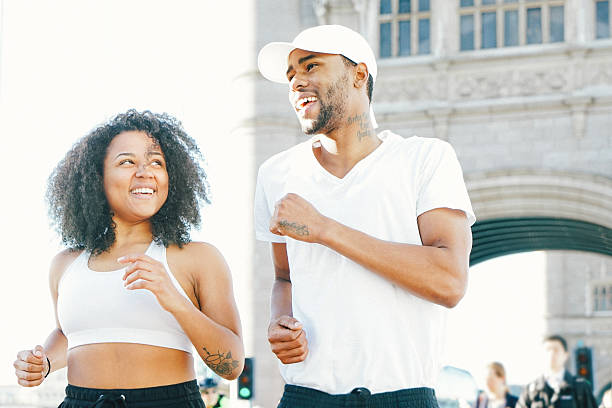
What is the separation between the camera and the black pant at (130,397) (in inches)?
108

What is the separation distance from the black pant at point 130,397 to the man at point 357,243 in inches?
15.5

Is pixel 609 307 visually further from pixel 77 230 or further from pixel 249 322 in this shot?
pixel 77 230

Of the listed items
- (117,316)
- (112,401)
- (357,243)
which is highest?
(357,243)

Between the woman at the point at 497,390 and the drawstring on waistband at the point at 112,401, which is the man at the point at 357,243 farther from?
the woman at the point at 497,390

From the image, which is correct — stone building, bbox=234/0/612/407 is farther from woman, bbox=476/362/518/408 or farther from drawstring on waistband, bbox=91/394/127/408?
drawstring on waistband, bbox=91/394/127/408

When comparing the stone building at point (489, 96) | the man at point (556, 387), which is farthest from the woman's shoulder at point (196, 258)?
the stone building at point (489, 96)

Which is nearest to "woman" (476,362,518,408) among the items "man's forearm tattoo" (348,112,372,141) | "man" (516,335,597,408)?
"man" (516,335,597,408)

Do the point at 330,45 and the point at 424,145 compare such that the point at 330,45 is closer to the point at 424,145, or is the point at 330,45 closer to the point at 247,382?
the point at 424,145

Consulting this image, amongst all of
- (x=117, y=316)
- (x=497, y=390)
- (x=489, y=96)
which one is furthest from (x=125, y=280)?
(x=489, y=96)

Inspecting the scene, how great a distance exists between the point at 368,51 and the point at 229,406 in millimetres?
11468

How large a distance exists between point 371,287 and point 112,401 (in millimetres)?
862

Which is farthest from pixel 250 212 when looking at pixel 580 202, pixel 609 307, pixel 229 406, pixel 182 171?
pixel 609 307

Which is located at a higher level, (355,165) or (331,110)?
(331,110)

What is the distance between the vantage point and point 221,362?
2812 millimetres
